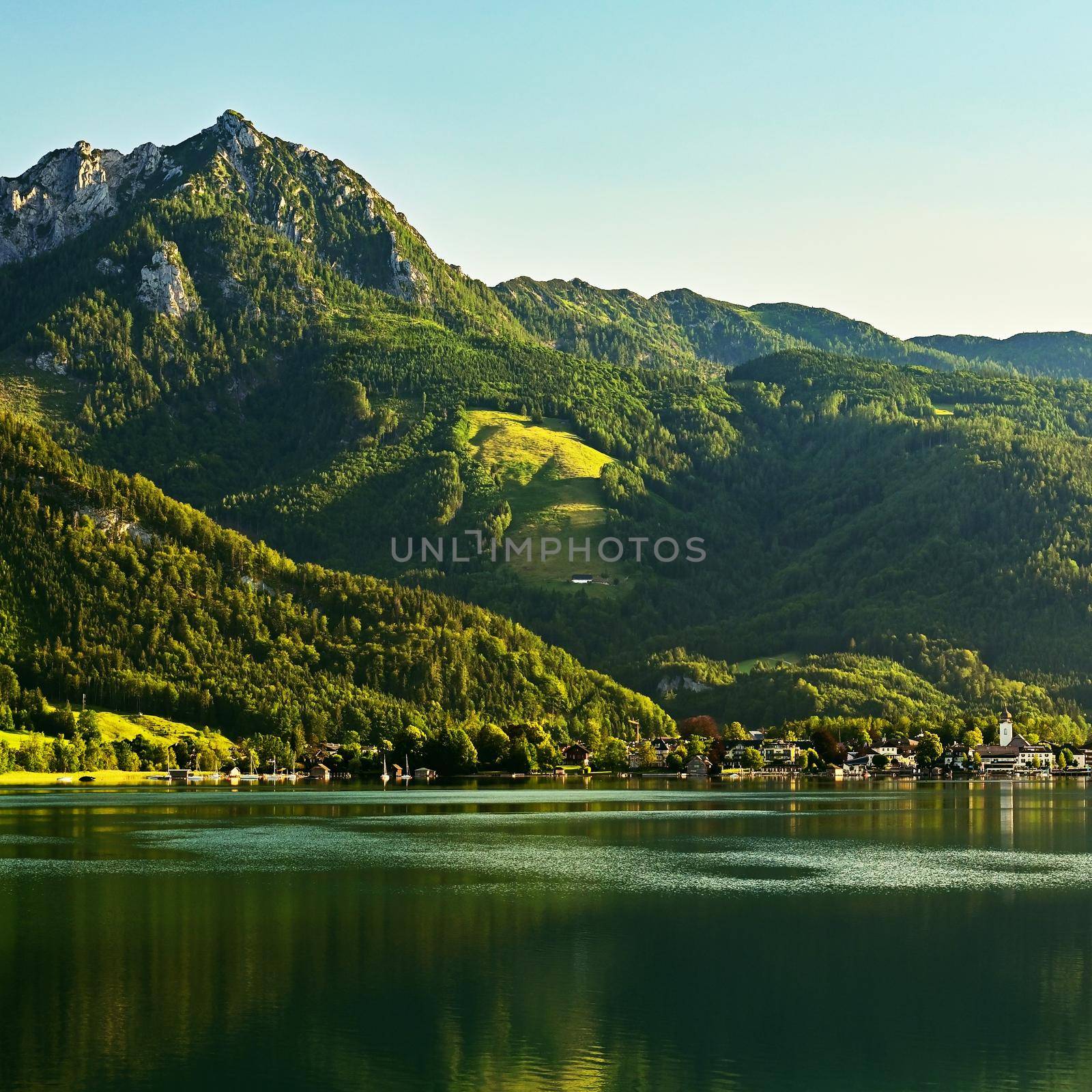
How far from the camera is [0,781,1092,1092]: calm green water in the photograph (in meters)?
39.6

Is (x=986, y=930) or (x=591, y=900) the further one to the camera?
(x=591, y=900)

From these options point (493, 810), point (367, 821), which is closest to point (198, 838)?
point (367, 821)

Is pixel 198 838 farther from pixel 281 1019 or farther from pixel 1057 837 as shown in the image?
pixel 281 1019

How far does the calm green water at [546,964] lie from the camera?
39.6 m

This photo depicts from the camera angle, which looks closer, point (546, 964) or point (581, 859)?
point (546, 964)

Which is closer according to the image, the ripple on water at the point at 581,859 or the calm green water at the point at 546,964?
the calm green water at the point at 546,964

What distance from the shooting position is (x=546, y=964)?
171 feet

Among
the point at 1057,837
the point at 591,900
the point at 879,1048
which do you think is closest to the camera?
the point at 879,1048

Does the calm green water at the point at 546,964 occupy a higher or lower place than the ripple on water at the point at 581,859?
higher

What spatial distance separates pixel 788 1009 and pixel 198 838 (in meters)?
65.1

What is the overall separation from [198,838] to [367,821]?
21.6 m

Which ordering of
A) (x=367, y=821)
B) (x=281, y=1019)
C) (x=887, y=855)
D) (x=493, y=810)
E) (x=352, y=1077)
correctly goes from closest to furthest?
(x=352, y=1077), (x=281, y=1019), (x=887, y=855), (x=367, y=821), (x=493, y=810)

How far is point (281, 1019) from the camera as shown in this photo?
144 ft

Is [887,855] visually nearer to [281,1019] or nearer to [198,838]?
[198,838]
